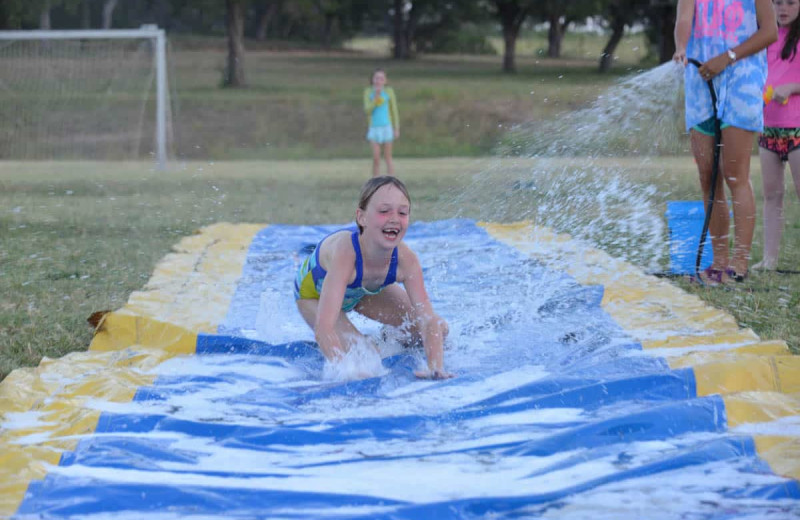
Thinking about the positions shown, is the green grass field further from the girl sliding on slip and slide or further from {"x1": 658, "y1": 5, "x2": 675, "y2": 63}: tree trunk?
{"x1": 658, "y1": 5, "x2": 675, "y2": 63}: tree trunk

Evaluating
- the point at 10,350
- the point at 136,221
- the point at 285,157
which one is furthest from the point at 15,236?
the point at 285,157

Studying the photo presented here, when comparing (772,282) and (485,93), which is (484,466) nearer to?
(772,282)

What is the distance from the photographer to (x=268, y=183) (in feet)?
40.8

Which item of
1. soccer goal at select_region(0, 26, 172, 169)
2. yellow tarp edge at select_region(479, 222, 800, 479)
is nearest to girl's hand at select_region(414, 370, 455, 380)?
yellow tarp edge at select_region(479, 222, 800, 479)

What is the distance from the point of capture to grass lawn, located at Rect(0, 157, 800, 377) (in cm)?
455

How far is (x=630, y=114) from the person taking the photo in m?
5.97

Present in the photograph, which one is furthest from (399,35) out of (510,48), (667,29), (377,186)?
(377,186)

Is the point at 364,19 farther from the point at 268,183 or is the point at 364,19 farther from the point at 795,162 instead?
the point at 795,162

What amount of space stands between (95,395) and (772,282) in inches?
144

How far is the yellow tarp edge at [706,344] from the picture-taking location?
2.97 metres

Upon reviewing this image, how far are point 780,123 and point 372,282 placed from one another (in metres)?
2.95

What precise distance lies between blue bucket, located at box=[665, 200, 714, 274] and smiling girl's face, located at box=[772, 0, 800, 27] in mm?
1181

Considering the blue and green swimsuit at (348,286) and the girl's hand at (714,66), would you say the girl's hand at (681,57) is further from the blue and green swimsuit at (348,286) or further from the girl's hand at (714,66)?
the blue and green swimsuit at (348,286)

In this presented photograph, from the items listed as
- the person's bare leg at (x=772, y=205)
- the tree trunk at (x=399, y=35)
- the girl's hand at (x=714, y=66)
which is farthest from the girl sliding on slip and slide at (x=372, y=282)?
the tree trunk at (x=399, y=35)
